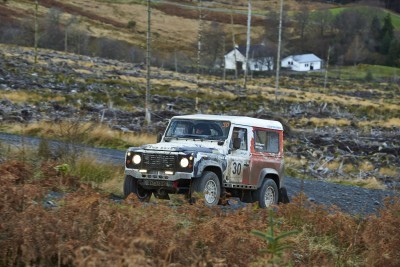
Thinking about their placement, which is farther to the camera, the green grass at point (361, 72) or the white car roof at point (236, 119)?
the green grass at point (361, 72)

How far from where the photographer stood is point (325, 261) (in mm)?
6984

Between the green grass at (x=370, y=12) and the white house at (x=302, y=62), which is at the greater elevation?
the green grass at (x=370, y=12)

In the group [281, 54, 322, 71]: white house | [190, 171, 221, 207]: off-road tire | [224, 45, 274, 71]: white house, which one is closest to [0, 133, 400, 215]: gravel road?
[190, 171, 221, 207]: off-road tire

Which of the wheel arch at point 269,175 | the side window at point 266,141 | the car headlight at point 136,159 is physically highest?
the side window at point 266,141

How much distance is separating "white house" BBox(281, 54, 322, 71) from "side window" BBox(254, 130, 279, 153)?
358ft

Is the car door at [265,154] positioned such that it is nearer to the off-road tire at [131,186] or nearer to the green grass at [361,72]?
the off-road tire at [131,186]

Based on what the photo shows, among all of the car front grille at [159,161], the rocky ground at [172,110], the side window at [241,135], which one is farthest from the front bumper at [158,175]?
the rocky ground at [172,110]

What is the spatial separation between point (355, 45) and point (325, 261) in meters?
117

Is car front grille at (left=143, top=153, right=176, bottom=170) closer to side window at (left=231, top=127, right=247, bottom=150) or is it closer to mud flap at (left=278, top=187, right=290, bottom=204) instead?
side window at (left=231, top=127, right=247, bottom=150)

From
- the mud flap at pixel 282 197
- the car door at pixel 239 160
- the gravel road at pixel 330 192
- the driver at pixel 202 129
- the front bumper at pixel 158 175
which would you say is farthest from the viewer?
the gravel road at pixel 330 192

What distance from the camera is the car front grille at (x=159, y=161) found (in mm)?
11020

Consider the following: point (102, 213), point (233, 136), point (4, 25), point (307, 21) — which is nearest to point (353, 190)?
point (233, 136)

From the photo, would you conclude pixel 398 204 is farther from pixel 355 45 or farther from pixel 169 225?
pixel 355 45

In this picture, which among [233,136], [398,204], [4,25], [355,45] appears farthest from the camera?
[355,45]
